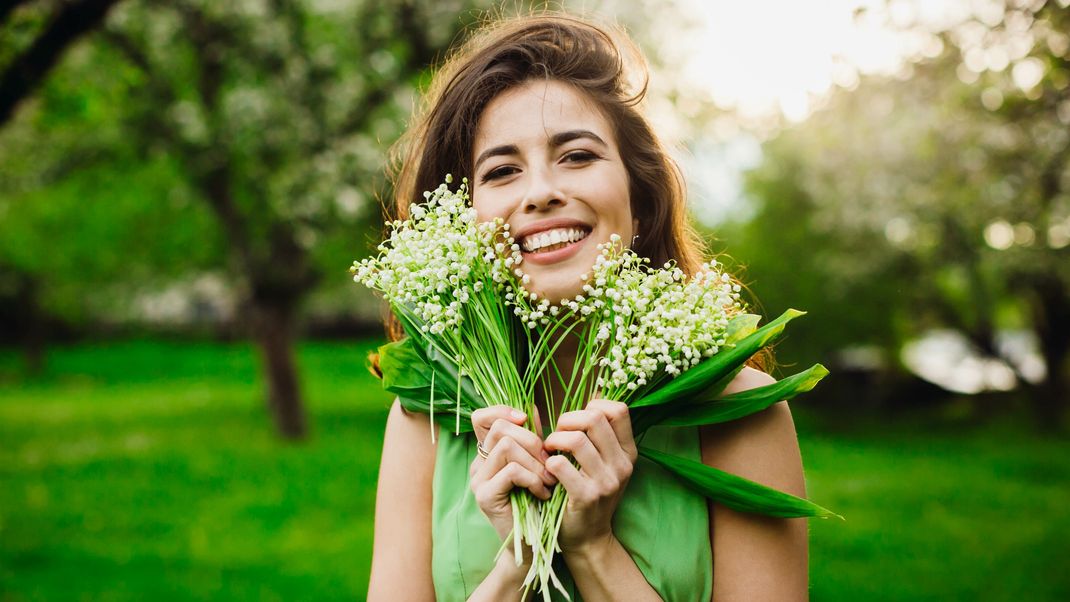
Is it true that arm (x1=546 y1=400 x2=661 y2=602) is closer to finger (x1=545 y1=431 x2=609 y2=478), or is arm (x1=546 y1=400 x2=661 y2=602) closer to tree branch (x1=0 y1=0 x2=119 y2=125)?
finger (x1=545 y1=431 x2=609 y2=478)

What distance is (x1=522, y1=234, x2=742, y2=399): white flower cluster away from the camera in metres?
2.08

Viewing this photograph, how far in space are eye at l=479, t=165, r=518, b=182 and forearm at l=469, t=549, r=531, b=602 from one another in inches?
40.9

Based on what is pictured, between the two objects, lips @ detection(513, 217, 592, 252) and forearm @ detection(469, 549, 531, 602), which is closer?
forearm @ detection(469, 549, 531, 602)

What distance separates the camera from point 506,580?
2.14m

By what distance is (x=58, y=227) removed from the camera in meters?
21.3

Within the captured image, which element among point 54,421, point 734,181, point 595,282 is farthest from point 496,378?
point 54,421

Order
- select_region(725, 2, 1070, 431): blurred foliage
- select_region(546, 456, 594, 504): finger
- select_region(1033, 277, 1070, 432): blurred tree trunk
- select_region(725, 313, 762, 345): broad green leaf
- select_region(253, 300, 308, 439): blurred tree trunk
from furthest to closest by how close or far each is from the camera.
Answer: select_region(1033, 277, 1070, 432): blurred tree trunk
select_region(253, 300, 308, 439): blurred tree trunk
select_region(725, 2, 1070, 431): blurred foliage
select_region(725, 313, 762, 345): broad green leaf
select_region(546, 456, 594, 504): finger

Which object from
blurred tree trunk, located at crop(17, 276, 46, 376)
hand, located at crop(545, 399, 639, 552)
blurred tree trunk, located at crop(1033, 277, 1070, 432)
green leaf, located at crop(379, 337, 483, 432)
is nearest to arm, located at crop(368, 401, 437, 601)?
green leaf, located at crop(379, 337, 483, 432)

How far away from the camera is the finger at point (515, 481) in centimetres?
204

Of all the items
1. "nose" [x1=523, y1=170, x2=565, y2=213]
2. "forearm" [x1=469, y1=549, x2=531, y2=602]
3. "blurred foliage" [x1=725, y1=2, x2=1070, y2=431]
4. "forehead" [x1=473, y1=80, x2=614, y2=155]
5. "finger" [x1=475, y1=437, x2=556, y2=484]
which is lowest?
"forearm" [x1=469, y1=549, x2=531, y2=602]

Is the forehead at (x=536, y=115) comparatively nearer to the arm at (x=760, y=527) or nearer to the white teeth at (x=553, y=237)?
the white teeth at (x=553, y=237)

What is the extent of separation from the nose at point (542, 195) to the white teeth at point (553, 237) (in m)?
0.07

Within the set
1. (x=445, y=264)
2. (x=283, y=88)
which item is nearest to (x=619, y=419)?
(x=445, y=264)

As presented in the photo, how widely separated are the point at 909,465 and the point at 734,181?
313 inches
